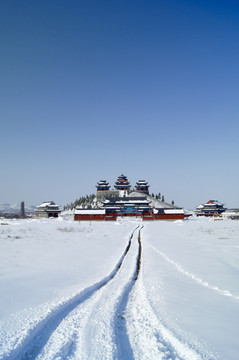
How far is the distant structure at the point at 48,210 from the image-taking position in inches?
2670

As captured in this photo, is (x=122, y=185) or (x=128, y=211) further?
(x=122, y=185)

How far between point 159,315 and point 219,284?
307 cm

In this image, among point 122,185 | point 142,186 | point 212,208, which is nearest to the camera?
point 212,208

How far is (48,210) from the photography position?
2662 inches

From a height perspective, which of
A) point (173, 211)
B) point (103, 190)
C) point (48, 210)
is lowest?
point (173, 211)

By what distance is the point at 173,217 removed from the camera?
62.0 meters

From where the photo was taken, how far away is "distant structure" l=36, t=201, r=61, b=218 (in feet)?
222

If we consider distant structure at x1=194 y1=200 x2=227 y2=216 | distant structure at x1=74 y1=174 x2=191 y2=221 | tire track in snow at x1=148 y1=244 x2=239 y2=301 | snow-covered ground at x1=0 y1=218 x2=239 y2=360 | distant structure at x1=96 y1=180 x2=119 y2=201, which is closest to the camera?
snow-covered ground at x1=0 y1=218 x2=239 y2=360

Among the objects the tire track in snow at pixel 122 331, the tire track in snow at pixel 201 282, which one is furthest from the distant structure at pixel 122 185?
the tire track in snow at pixel 122 331

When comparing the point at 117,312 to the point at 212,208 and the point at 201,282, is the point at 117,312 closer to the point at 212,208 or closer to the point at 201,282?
the point at 201,282

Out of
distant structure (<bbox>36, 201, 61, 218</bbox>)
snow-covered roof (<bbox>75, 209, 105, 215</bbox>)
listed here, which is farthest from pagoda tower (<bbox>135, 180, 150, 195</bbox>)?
distant structure (<bbox>36, 201, 61, 218</bbox>)

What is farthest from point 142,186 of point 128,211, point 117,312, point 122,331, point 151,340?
point 151,340

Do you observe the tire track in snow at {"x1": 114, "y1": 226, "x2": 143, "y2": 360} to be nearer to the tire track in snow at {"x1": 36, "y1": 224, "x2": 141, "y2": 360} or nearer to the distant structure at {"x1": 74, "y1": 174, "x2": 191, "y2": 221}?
the tire track in snow at {"x1": 36, "y1": 224, "x2": 141, "y2": 360}

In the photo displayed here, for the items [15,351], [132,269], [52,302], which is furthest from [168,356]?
[132,269]
